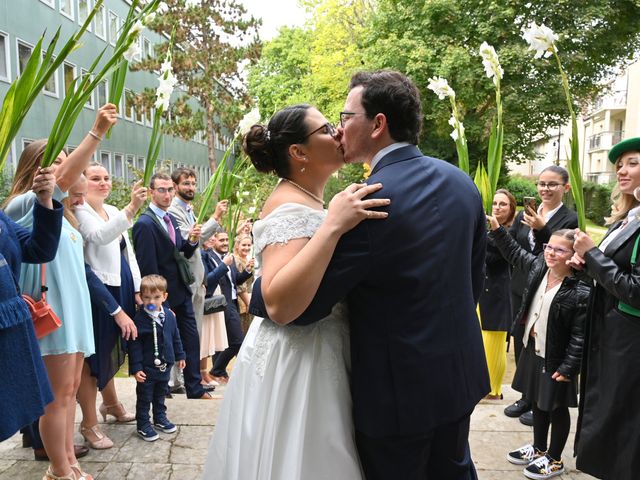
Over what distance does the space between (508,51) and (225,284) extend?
14649 mm

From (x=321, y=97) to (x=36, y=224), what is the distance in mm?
26175

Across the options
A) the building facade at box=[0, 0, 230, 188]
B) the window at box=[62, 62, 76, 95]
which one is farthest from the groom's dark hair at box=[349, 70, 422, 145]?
the window at box=[62, 62, 76, 95]

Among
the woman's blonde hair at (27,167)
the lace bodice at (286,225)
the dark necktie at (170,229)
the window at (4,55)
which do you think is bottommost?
the dark necktie at (170,229)

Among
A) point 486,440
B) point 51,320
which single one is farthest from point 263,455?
point 486,440

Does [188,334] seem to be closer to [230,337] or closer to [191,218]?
[191,218]

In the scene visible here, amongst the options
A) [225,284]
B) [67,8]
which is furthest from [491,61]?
[67,8]

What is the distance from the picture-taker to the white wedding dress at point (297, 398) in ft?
6.67

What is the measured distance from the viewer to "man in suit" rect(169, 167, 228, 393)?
17.8 ft

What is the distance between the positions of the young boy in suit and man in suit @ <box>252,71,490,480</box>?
241cm

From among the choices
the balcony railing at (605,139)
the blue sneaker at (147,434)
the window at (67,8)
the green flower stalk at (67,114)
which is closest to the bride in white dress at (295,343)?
the green flower stalk at (67,114)

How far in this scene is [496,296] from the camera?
5.43 m

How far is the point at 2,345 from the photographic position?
2268 millimetres

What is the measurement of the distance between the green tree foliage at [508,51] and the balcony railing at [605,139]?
2553 centimetres

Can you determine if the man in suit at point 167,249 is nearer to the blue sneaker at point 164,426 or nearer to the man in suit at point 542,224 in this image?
the blue sneaker at point 164,426
